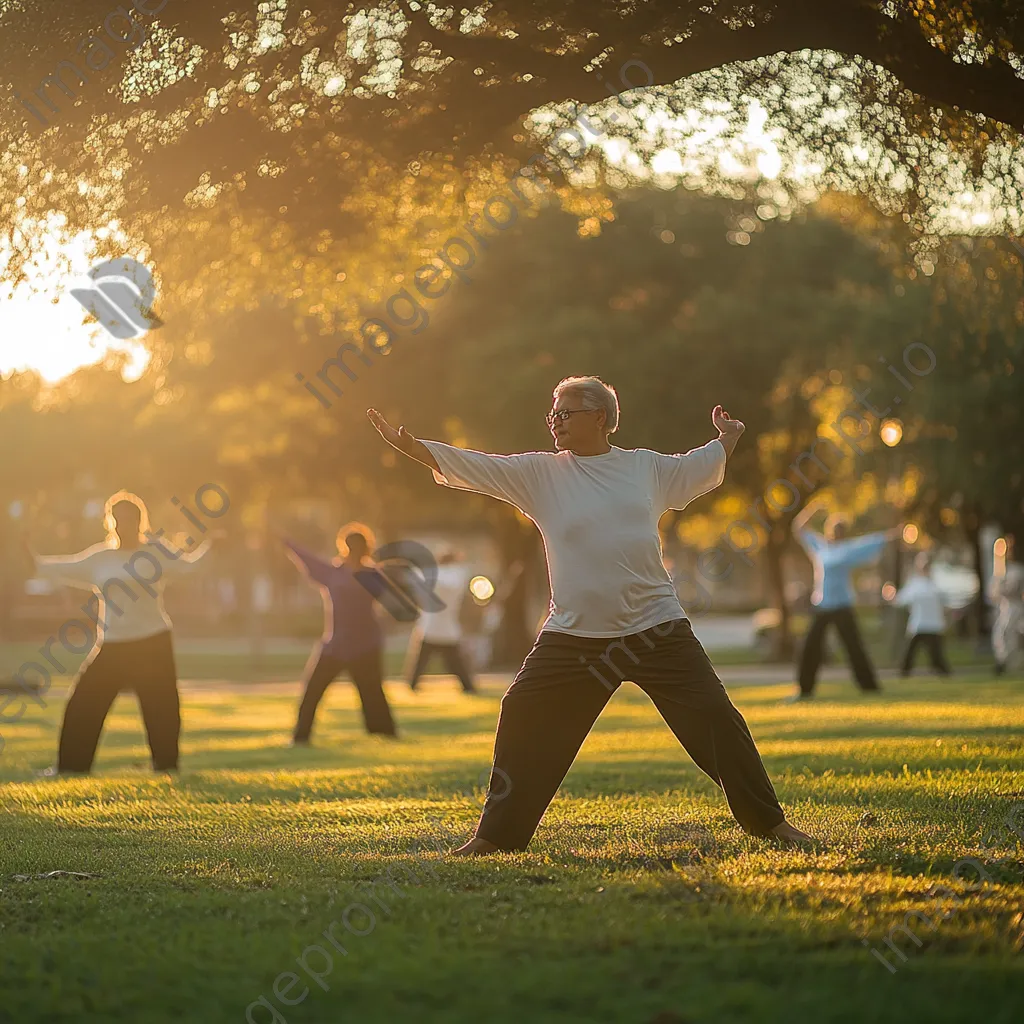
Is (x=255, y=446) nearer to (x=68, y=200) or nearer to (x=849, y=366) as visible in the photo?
(x=849, y=366)

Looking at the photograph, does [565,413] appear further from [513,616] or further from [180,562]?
[513,616]

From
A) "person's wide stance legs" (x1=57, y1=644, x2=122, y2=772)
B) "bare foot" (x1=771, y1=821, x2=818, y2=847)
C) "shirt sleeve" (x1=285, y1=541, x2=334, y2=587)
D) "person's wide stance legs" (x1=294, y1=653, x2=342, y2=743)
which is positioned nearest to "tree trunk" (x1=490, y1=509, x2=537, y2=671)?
"person's wide stance legs" (x1=294, y1=653, x2=342, y2=743)

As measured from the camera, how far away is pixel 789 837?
6945 mm

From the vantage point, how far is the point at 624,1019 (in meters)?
4.29

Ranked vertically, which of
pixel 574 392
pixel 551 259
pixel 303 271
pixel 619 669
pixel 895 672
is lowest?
pixel 895 672

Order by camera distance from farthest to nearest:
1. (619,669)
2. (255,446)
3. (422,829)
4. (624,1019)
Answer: (255,446) → (422,829) → (619,669) → (624,1019)

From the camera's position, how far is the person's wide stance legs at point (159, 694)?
11.9 metres

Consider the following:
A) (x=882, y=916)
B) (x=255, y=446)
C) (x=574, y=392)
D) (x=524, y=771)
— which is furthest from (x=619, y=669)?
(x=255, y=446)

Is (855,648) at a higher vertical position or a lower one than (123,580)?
lower

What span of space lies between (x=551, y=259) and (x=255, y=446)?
8442 millimetres

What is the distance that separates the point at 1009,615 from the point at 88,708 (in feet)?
56.8

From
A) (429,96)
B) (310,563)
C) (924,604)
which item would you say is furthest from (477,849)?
(924,604)

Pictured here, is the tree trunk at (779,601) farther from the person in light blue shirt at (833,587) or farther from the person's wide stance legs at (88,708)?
the person's wide stance legs at (88,708)

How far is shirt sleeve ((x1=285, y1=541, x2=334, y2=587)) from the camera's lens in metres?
14.4
